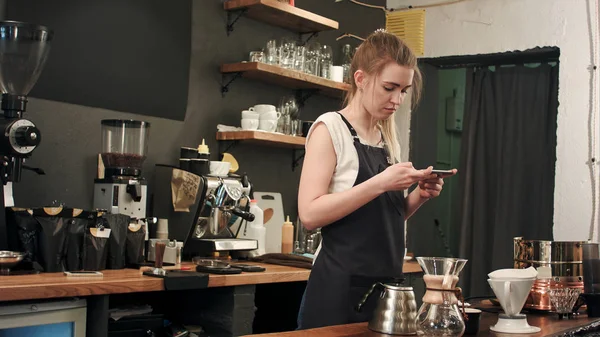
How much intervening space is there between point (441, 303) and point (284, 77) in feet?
9.29

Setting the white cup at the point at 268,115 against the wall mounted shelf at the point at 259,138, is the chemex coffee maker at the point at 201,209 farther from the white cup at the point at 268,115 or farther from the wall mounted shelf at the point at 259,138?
the white cup at the point at 268,115

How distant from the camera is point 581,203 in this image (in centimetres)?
470

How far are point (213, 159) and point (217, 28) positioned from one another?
77cm

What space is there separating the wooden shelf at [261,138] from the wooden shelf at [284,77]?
0.36 metres

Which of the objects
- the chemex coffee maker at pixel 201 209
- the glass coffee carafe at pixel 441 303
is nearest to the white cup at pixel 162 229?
the chemex coffee maker at pixel 201 209

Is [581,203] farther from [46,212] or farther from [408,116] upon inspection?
[46,212]

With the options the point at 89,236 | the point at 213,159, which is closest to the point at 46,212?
the point at 89,236

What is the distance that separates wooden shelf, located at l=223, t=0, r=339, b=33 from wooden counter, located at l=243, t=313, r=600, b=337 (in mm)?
2523

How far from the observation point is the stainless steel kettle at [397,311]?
1.87 metres

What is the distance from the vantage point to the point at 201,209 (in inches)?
150

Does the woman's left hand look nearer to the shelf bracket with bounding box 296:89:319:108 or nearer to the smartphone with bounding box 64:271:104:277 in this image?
the smartphone with bounding box 64:271:104:277

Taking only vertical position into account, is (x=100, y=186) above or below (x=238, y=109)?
below

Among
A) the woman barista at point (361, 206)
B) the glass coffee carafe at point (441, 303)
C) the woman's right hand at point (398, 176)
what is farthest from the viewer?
the woman barista at point (361, 206)

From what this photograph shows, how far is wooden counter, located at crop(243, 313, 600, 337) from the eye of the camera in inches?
73.7
